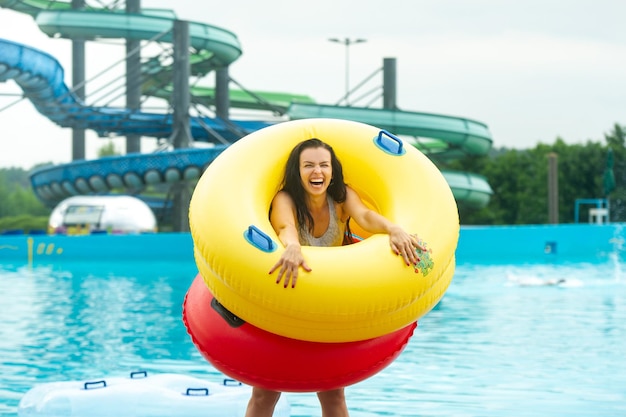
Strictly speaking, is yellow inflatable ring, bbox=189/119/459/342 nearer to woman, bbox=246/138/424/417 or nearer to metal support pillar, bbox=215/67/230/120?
woman, bbox=246/138/424/417

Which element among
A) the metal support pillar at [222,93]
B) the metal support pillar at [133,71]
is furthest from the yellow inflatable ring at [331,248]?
the metal support pillar at [222,93]

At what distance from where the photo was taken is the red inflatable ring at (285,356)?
2945 mm

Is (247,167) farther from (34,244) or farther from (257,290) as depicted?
(34,244)

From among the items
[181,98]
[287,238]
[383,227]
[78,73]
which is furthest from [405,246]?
[78,73]

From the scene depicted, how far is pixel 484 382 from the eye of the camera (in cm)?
507

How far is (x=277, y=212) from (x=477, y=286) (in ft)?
25.4

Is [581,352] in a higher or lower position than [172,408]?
lower

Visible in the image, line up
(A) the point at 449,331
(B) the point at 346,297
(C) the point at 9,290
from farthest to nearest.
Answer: (C) the point at 9,290
(A) the point at 449,331
(B) the point at 346,297

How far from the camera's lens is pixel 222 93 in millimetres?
23891

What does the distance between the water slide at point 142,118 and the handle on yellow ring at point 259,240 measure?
52.5 feet

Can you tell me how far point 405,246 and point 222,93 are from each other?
21368 millimetres

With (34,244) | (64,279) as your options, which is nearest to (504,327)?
(64,279)

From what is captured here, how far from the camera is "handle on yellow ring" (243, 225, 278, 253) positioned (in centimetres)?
280

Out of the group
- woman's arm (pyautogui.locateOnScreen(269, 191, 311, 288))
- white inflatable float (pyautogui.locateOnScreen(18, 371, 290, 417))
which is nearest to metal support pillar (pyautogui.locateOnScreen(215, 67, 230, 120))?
white inflatable float (pyautogui.locateOnScreen(18, 371, 290, 417))
